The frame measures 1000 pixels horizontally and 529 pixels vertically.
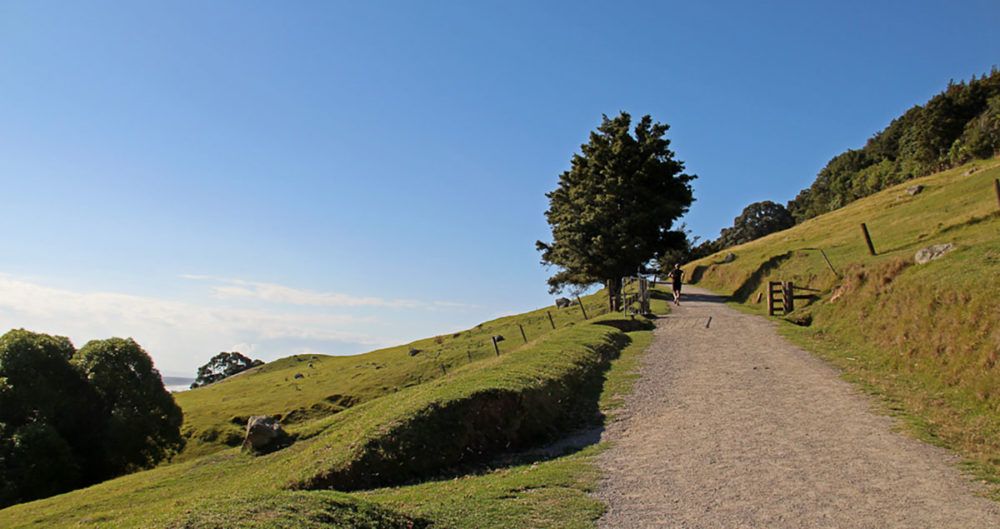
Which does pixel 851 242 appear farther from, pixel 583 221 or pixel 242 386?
pixel 242 386

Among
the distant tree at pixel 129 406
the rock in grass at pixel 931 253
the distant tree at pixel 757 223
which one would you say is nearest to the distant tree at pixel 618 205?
the rock in grass at pixel 931 253

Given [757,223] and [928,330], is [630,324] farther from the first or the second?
[757,223]

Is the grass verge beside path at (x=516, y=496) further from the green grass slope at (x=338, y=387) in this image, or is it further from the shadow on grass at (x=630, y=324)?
the green grass slope at (x=338, y=387)

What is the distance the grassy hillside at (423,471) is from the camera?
962 cm

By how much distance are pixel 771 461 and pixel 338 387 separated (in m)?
67.0

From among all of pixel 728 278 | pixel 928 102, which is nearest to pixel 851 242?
pixel 728 278

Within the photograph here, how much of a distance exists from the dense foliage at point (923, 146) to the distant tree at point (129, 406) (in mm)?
99552

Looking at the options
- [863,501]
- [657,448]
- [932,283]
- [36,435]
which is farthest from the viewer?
[36,435]

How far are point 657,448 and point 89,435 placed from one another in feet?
165

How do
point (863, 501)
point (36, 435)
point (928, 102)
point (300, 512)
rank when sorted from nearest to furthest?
point (300, 512) < point (863, 501) < point (36, 435) < point (928, 102)

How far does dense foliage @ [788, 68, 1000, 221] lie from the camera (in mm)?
83562

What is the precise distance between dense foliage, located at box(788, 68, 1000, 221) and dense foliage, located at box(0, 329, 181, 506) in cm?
10040

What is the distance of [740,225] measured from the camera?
164 m

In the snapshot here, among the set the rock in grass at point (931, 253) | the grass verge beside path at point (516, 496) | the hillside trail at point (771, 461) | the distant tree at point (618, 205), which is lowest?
the hillside trail at point (771, 461)
